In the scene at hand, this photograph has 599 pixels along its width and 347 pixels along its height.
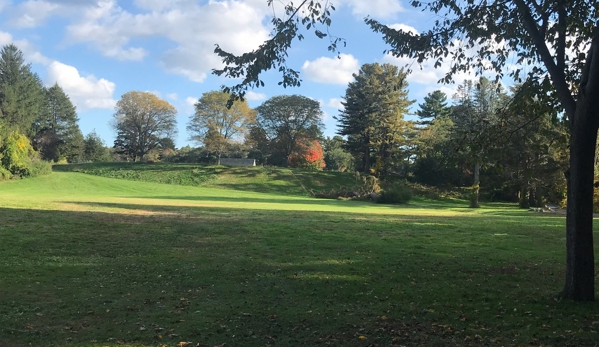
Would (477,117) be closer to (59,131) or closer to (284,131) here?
(284,131)

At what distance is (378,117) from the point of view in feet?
197

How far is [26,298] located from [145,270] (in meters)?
2.69

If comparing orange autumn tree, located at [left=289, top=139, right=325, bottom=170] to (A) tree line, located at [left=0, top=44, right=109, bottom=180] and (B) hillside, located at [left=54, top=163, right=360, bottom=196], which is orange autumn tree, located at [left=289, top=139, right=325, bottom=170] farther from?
(A) tree line, located at [left=0, top=44, right=109, bottom=180]

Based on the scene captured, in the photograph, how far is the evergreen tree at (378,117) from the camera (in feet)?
197

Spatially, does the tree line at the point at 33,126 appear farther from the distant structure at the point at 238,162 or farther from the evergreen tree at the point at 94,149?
the distant structure at the point at 238,162

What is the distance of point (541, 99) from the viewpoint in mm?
9398

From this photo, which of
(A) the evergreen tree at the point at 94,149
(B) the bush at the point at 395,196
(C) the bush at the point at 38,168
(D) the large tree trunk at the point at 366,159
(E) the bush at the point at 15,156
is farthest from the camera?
(A) the evergreen tree at the point at 94,149

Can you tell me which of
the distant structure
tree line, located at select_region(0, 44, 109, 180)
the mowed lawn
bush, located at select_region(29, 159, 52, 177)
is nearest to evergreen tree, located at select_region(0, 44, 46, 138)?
tree line, located at select_region(0, 44, 109, 180)

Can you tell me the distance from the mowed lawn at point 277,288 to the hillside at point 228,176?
42.0 m

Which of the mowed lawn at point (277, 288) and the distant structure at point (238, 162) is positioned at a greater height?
the distant structure at point (238, 162)

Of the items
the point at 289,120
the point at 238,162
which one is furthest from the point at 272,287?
the point at 289,120

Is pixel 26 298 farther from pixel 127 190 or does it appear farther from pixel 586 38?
pixel 127 190

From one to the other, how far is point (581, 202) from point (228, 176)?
191 feet

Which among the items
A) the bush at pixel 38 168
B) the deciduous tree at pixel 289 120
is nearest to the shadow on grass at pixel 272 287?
the bush at pixel 38 168
